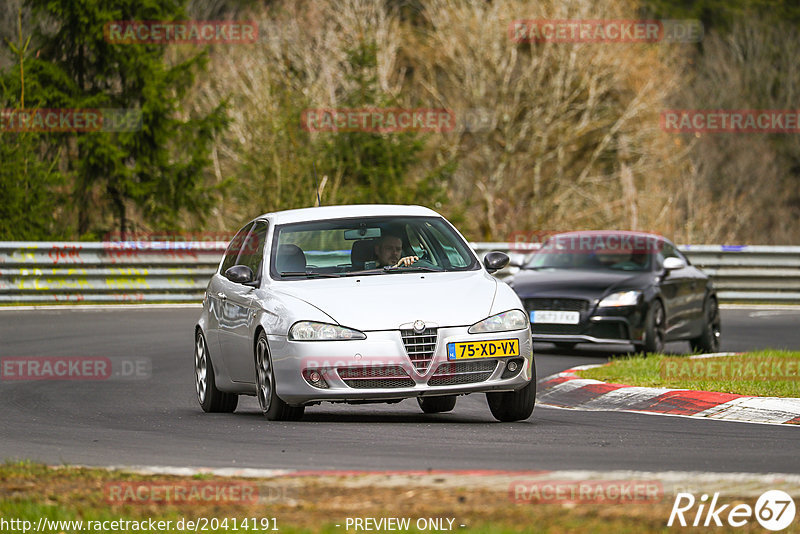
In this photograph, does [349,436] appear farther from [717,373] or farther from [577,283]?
[577,283]

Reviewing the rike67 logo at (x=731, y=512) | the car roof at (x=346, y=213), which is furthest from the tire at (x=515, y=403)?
the rike67 logo at (x=731, y=512)

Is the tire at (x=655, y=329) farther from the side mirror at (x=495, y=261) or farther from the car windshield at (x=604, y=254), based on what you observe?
the side mirror at (x=495, y=261)

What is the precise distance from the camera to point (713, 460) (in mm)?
7969

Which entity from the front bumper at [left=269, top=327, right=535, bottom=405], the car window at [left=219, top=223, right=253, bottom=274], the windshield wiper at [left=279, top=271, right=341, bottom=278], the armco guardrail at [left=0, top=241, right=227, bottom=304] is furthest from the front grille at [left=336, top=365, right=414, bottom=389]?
the armco guardrail at [left=0, top=241, right=227, bottom=304]

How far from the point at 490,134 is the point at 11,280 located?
81.5ft

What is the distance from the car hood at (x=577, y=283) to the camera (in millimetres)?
16875

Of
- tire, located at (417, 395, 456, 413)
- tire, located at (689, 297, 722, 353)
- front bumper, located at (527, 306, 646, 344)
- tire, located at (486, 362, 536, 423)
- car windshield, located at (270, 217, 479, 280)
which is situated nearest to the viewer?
tire, located at (486, 362, 536, 423)

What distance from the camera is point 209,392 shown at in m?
11.7

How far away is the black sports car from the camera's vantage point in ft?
54.7

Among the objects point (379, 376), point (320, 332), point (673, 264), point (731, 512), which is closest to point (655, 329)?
point (673, 264)

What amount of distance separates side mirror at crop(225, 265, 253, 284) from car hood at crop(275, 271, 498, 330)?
17.7 inches

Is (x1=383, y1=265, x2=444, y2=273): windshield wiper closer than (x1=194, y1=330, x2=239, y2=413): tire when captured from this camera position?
Yes

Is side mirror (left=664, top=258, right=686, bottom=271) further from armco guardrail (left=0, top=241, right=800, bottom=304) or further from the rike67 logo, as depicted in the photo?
the rike67 logo

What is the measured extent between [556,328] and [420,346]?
7361 mm
